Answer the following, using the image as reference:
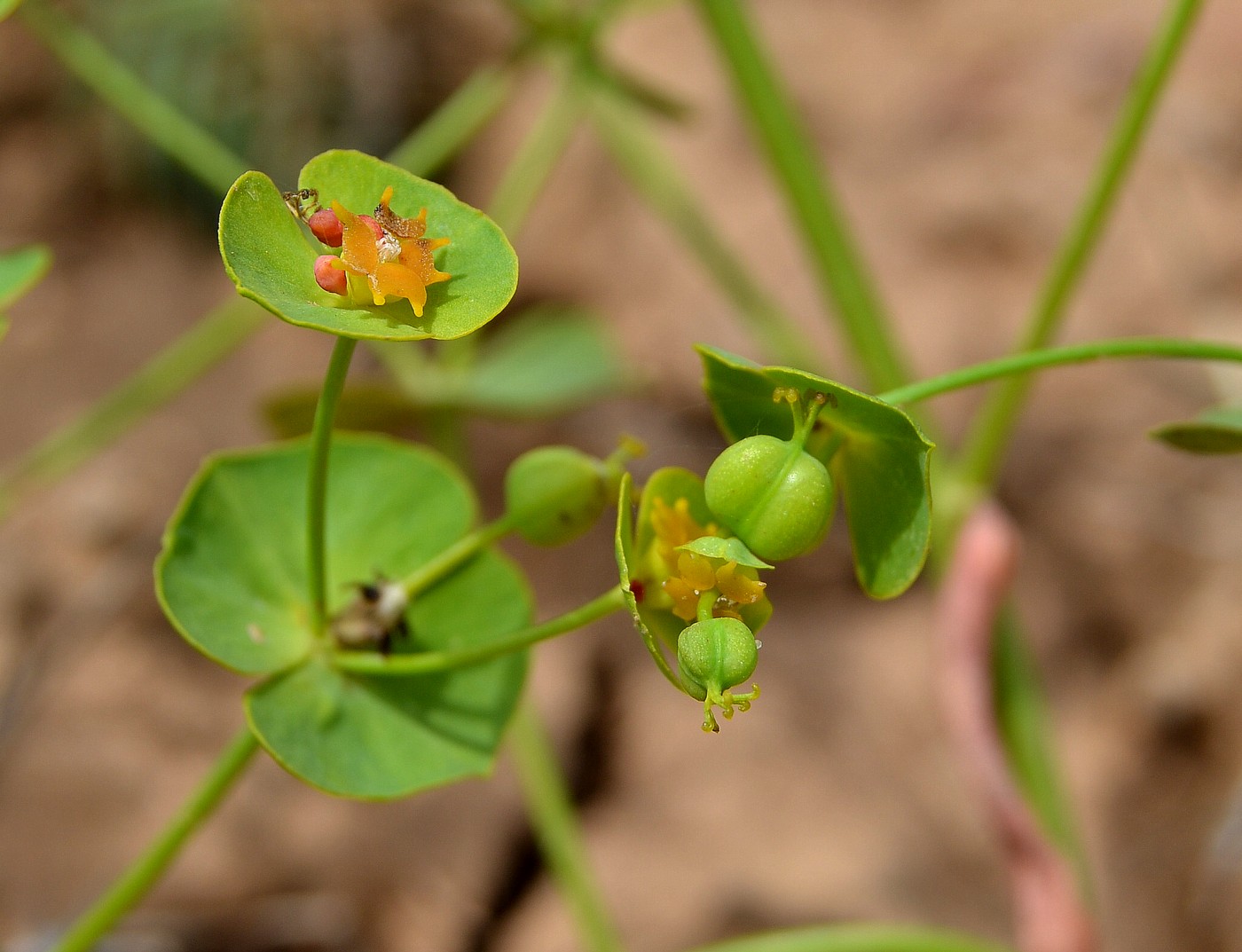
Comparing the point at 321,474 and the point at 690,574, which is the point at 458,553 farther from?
the point at 690,574

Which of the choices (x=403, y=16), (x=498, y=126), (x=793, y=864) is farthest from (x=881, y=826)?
(x=403, y=16)

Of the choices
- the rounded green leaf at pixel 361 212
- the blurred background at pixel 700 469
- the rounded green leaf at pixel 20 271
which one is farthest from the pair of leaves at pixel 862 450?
the blurred background at pixel 700 469

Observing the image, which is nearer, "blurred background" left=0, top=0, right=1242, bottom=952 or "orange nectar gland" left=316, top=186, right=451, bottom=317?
"orange nectar gland" left=316, top=186, right=451, bottom=317

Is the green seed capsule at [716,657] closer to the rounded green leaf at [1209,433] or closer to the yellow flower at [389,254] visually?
the yellow flower at [389,254]

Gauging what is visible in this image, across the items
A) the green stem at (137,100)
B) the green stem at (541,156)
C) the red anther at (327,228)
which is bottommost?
the red anther at (327,228)

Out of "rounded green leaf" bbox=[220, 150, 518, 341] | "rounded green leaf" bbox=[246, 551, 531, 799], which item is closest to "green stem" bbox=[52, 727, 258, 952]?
"rounded green leaf" bbox=[246, 551, 531, 799]

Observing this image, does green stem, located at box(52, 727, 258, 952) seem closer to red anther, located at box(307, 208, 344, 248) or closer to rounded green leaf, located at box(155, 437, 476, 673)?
rounded green leaf, located at box(155, 437, 476, 673)

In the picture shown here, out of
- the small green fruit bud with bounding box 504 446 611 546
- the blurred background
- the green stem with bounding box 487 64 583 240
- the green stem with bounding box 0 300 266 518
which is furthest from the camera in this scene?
the blurred background
